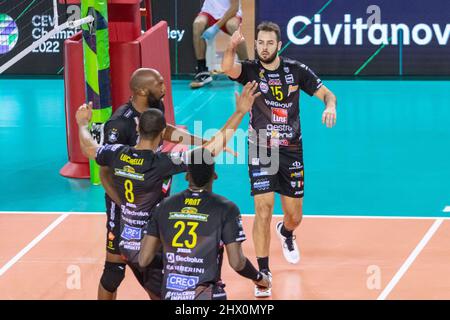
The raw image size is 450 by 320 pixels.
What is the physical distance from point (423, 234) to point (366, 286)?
1.87m

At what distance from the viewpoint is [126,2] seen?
1331 centimetres

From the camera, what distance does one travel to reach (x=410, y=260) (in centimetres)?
1024

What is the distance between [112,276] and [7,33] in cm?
1262

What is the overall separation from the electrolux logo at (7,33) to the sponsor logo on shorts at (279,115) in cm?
1109

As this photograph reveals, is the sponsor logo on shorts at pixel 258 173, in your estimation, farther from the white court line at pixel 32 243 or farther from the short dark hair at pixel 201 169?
the white court line at pixel 32 243

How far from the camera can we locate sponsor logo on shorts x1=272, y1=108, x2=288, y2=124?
9.85m

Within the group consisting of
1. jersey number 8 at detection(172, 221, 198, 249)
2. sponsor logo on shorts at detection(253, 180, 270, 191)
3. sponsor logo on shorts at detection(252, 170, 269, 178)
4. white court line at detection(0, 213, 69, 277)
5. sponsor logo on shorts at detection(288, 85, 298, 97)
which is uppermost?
sponsor logo on shorts at detection(288, 85, 298, 97)

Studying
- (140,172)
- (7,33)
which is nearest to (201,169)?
(140,172)

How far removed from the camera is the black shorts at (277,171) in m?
9.77

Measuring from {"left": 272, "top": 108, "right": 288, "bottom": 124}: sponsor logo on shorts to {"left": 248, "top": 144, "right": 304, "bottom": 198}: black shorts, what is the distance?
29 centimetres

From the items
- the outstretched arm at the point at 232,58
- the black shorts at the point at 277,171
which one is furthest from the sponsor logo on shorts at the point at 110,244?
the outstretched arm at the point at 232,58

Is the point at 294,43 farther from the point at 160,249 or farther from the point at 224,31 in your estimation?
the point at 160,249

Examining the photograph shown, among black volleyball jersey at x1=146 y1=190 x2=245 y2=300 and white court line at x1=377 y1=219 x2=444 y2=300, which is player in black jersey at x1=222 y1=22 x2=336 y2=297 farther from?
black volleyball jersey at x1=146 y1=190 x2=245 y2=300

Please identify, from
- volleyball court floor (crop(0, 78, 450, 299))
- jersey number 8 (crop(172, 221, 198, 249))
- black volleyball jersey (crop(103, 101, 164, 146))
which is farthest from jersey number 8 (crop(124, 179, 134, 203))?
volleyball court floor (crop(0, 78, 450, 299))
